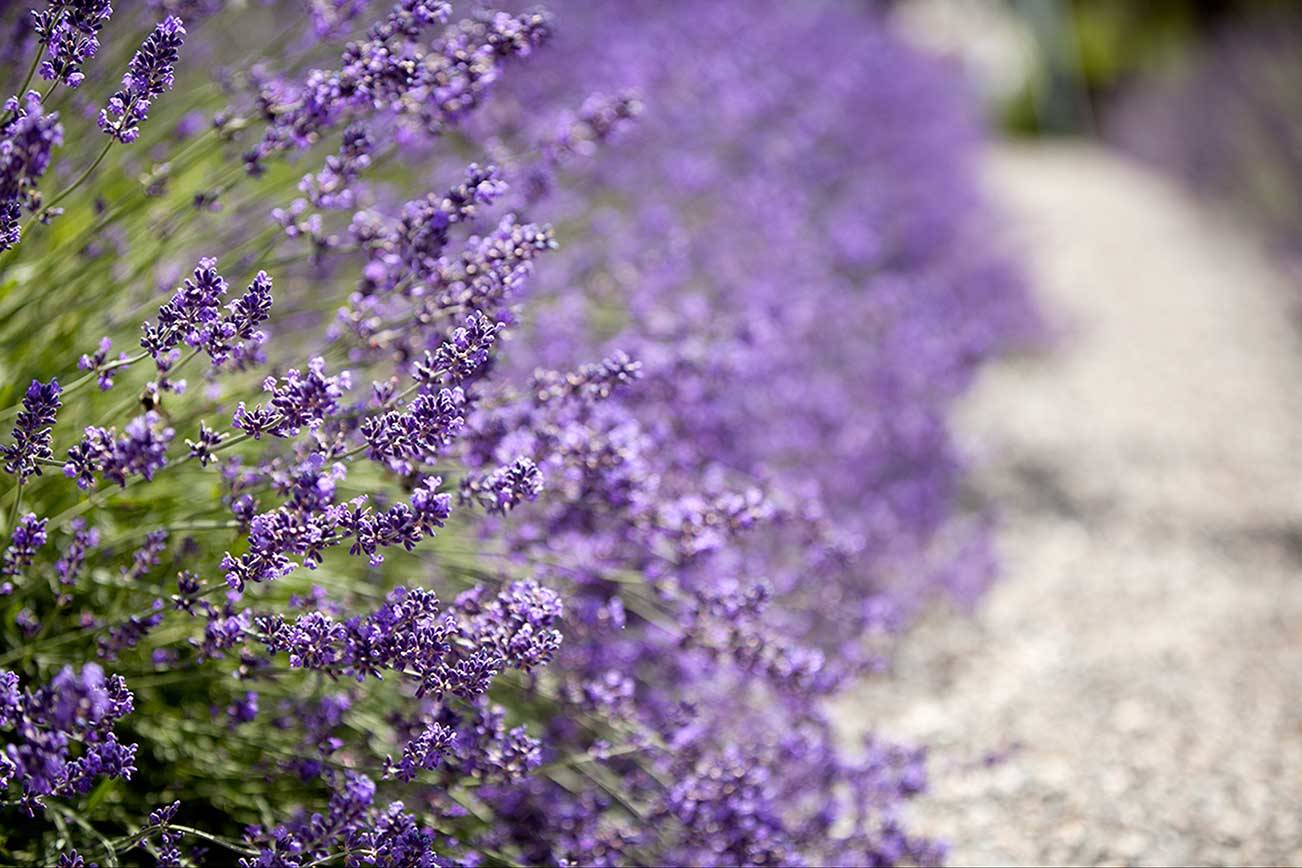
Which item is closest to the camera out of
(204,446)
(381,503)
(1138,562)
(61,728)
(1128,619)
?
(61,728)

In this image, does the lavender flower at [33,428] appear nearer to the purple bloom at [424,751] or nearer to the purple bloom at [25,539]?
the purple bloom at [25,539]

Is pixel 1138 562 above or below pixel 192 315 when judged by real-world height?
below

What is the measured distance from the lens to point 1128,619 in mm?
3008

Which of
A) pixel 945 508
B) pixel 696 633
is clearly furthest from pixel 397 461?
pixel 945 508

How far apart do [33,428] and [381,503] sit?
464mm

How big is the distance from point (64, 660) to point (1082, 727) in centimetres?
212

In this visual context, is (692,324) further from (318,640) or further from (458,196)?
(318,640)

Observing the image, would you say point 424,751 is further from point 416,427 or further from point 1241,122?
point 1241,122

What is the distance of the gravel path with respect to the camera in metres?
2.12

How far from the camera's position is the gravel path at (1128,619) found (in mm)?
2117

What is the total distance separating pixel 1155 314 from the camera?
20.0 feet

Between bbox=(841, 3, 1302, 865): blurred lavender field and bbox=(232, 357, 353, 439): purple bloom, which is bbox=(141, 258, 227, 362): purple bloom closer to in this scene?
bbox=(232, 357, 353, 439): purple bloom

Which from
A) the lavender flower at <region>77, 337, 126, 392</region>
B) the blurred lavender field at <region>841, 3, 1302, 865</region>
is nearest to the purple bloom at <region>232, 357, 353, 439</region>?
the lavender flower at <region>77, 337, 126, 392</region>

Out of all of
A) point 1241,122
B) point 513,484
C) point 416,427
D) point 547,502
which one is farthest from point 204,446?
point 1241,122
